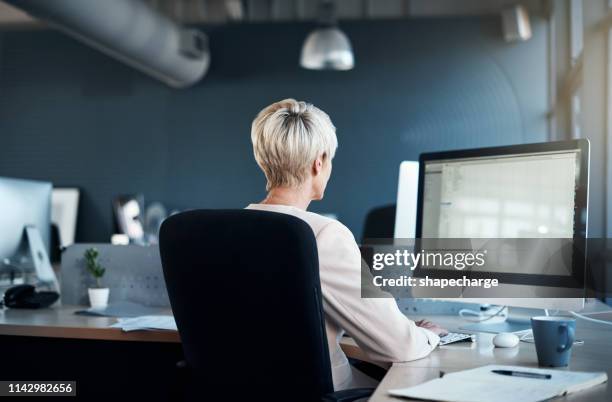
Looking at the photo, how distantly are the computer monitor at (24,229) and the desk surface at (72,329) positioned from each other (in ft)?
1.64

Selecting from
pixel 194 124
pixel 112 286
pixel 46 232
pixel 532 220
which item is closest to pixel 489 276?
pixel 532 220

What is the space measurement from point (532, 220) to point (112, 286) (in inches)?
60.2

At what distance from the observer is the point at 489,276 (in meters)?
A: 2.09

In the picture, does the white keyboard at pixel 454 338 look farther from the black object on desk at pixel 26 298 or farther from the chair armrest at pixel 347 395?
the black object on desk at pixel 26 298

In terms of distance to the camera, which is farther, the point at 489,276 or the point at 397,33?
the point at 397,33

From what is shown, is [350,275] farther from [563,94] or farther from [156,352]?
[563,94]

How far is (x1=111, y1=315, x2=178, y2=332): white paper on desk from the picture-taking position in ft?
6.94

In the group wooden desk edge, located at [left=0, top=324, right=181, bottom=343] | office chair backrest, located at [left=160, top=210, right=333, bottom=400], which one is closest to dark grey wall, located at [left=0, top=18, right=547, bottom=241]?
wooden desk edge, located at [left=0, top=324, right=181, bottom=343]

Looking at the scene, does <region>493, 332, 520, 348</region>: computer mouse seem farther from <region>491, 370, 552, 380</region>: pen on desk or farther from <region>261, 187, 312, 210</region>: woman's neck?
<region>261, 187, 312, 210</region>: woman's neck

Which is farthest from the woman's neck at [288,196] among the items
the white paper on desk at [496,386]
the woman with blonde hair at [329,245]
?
the white paper on desk at [496,386]

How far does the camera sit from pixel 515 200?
6.79 ft

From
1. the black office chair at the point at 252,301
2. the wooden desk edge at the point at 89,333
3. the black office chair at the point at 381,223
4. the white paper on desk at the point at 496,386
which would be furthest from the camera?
the black office chair at the point at 381,223

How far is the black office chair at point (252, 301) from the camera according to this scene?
59.2 inches

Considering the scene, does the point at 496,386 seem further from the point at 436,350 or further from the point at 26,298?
the point at 26,298
